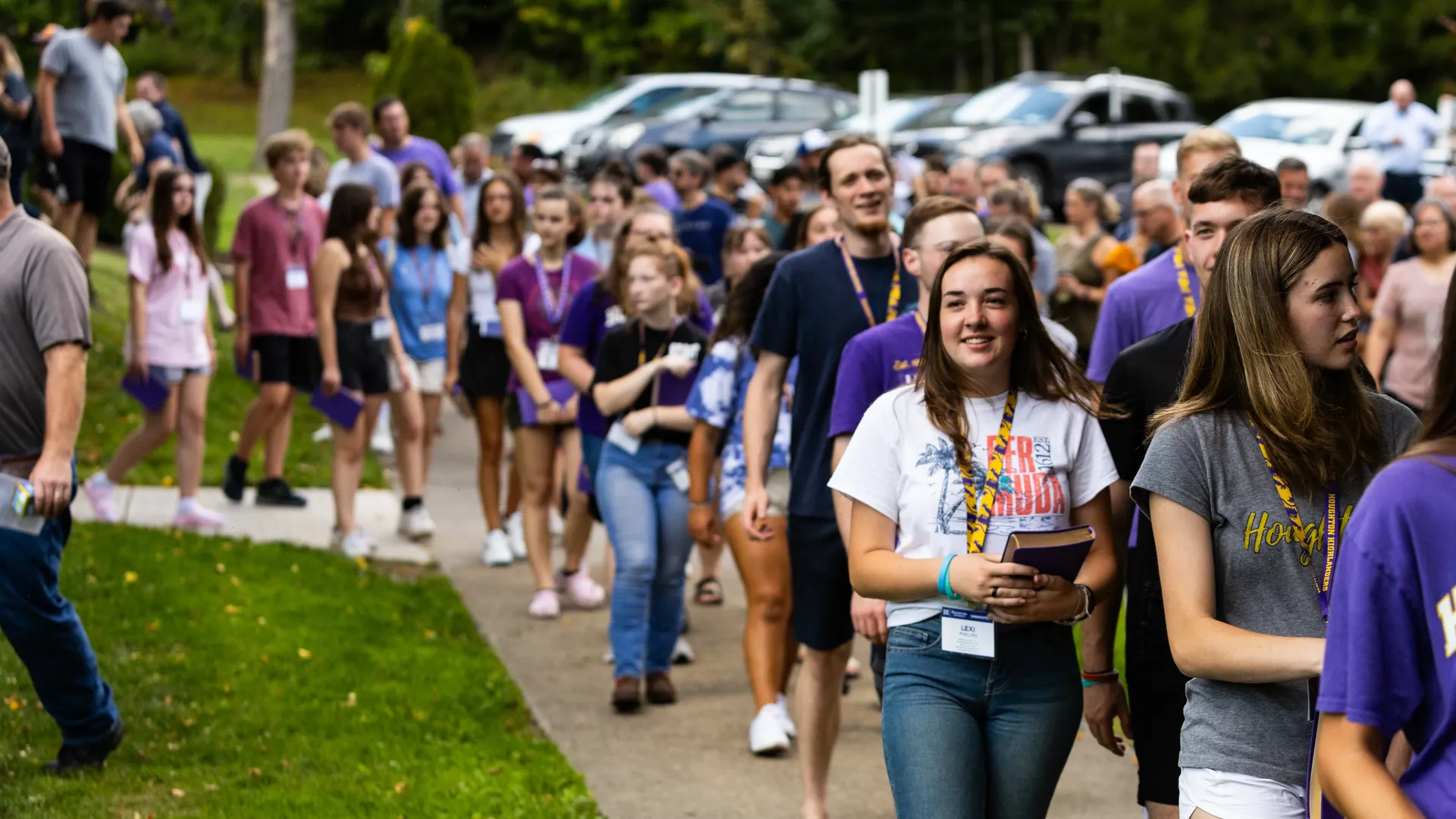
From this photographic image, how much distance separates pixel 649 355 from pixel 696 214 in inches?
195

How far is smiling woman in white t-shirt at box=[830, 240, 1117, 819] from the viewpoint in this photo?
12.4ft

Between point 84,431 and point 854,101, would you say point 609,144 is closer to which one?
point 854,101

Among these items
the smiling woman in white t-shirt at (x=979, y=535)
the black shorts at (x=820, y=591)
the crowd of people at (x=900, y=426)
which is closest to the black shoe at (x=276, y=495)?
the crowd of people at (x=900, y=426)

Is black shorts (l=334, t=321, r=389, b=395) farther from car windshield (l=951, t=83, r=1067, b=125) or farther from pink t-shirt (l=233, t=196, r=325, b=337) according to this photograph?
car windshield (l=951, t=83, r=1067, b=125)

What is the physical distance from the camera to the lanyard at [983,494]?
12.8 ft

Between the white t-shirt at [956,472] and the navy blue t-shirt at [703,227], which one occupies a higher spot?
the white t-shirt at [956,472]

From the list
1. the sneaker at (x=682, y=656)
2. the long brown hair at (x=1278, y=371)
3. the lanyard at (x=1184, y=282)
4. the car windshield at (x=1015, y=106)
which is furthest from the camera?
the car windshield at (x=1015, y=106)

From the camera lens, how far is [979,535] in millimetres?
3895

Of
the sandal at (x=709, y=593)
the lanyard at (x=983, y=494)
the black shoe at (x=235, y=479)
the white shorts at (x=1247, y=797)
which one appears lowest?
the sandal at (x=709, y=593)

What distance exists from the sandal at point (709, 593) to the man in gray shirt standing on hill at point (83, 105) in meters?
5.40

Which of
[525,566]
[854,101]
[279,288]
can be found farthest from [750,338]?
[854,101]

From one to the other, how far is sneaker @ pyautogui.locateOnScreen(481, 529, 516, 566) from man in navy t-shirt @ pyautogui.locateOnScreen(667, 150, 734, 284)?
2950 millimetres

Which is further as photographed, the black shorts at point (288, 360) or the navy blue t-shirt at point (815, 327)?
the black shorts at point (288, 360)

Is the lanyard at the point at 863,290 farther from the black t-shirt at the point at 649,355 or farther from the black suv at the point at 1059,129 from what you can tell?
the black suv at the point at 1059,129
